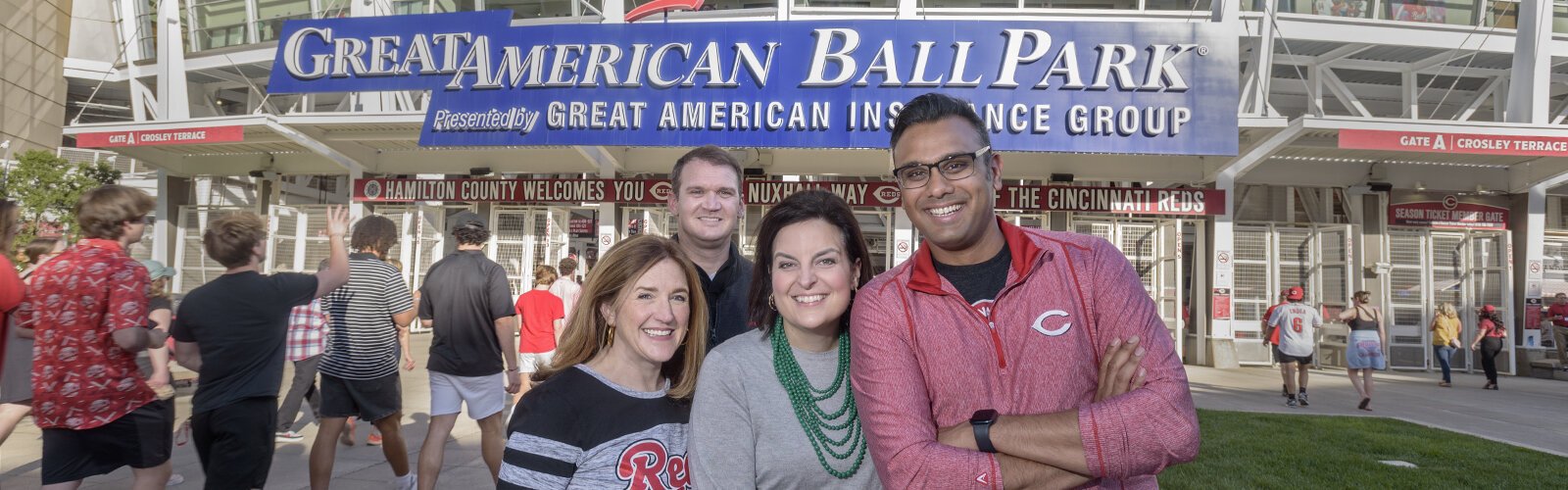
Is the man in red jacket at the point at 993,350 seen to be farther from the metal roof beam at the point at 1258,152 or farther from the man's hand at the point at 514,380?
the metal roof beam at the point at 1258,152

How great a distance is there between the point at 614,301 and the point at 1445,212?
18.8 m

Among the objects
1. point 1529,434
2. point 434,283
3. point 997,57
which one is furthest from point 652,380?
point 997,57

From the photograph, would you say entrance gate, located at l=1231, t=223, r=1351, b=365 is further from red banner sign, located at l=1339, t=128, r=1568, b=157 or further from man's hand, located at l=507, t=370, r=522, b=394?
man's hand, located at l=507, t=370, r=522, b=394

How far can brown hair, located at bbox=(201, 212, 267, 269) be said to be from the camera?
3.43 metres

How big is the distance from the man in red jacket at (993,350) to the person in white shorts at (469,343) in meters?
3.38

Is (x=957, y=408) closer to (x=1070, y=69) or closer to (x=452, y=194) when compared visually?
(x=1070, y=69)

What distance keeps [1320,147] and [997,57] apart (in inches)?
233

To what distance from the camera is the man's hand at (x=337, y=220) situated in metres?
3.79

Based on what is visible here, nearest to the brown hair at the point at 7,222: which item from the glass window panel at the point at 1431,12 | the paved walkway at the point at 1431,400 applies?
the paved walkway at the point at 1431,400

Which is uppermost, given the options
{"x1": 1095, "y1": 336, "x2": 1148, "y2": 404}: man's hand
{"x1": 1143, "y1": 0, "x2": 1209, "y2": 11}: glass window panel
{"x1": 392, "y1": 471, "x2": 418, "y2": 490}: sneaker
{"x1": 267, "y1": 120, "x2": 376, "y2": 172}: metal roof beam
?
{"x1": 1143, "y1": 0, "x2": 1209, "y2": 11}: glass window panel

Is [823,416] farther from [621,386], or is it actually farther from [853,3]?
[853,3]

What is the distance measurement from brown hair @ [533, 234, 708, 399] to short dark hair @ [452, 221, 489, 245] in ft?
9.97

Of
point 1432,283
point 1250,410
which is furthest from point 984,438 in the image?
point 1432,283

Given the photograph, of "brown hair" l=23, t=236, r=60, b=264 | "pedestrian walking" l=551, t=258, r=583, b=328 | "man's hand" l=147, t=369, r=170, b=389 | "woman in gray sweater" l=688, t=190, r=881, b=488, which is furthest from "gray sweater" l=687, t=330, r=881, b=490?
"pedestrian walking" l=551, t=258, r=583, b=328
